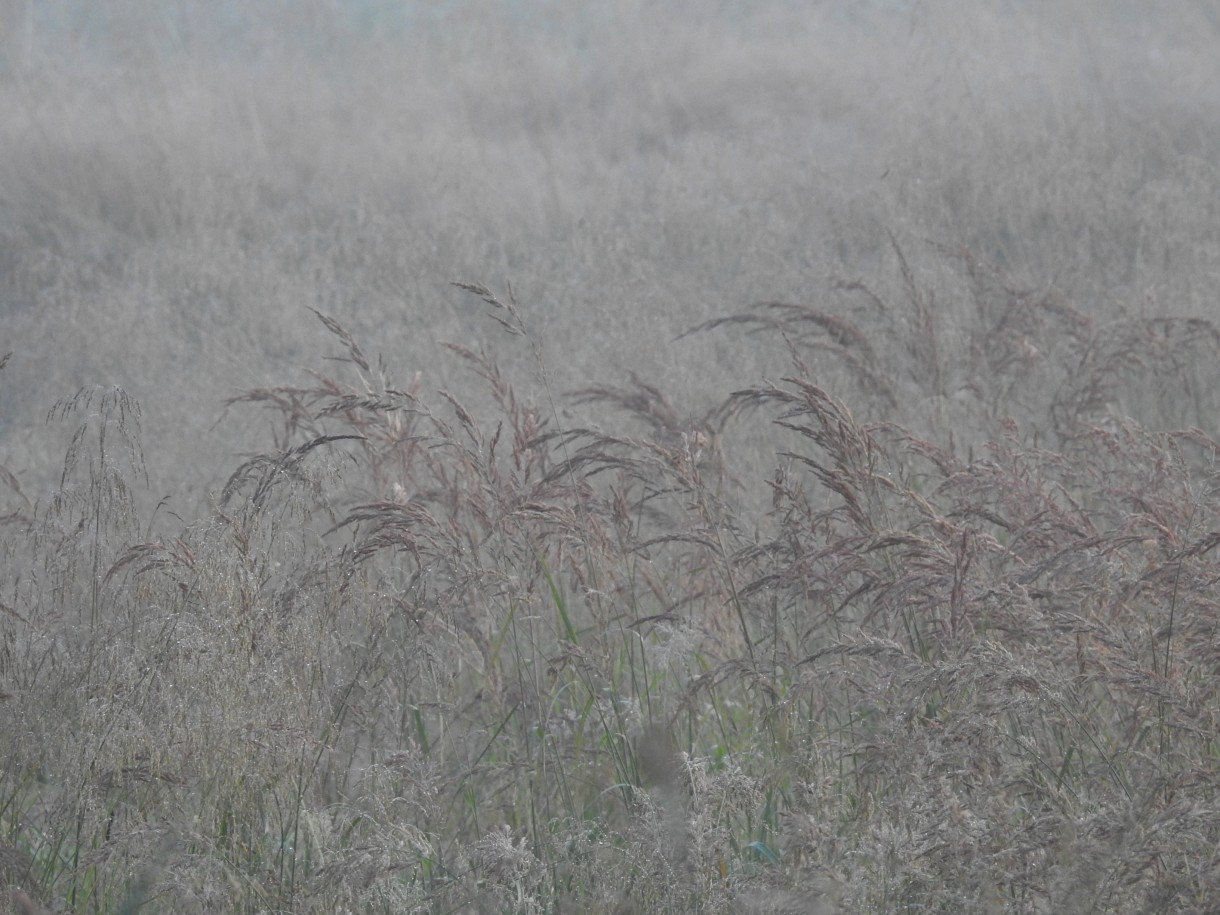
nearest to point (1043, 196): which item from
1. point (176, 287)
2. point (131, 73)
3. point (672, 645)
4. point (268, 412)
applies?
point (268, 412)

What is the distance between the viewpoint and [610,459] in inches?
94.3

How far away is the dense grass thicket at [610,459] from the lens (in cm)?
194

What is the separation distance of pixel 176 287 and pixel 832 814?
20.0 ft

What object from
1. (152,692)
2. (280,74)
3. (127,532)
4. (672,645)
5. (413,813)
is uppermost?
(280,74)

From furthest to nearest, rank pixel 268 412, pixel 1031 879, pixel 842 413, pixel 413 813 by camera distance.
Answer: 1. pixel 268 412
2. pixel 413 813
3. pixel 842 413
4. pixel 1031 879

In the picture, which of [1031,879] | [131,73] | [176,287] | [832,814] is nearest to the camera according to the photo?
[1031,879]

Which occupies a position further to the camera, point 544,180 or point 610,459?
point 544,180

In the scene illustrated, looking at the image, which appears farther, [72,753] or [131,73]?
[131,73]

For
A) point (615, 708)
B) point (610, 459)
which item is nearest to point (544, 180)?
point (610, 459)

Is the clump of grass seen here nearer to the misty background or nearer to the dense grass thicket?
the dense grass thicket

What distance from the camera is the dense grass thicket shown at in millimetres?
1938

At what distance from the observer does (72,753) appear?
1.96m

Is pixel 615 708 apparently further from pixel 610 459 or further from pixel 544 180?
pixel 544 180

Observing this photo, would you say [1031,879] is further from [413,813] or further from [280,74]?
[280,74]
